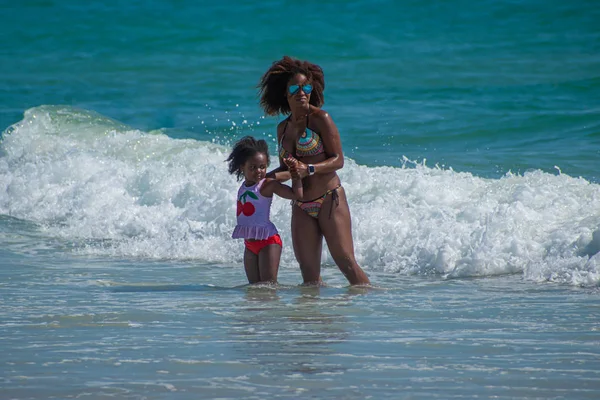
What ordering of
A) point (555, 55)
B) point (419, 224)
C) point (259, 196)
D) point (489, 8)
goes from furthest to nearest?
point (489, 8), point (555, 55), point (419, 224), point (259, 196)

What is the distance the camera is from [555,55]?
24422 mm

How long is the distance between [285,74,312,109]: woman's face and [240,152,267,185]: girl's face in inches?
18.4

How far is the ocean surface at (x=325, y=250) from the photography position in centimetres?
441

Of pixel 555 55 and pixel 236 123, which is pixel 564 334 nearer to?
pixel 236 123

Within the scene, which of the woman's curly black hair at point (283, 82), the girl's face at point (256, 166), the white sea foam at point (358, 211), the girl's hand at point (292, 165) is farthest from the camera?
the white sea foam at point (358, 211)

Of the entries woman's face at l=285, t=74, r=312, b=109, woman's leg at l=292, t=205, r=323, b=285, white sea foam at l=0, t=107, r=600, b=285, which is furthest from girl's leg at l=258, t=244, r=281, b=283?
white sea foam at l=0, t=107, r=600, b=285

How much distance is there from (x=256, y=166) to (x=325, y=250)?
228 centimetres

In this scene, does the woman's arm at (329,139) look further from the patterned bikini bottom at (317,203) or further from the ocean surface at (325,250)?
the ocean surface at (325,250)

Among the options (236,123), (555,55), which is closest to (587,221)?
(236,123)

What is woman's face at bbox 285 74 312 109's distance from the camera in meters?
6.19

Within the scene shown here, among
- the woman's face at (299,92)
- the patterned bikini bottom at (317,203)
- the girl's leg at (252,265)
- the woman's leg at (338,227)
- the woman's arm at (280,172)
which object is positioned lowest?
the girl's leg at (252,265)

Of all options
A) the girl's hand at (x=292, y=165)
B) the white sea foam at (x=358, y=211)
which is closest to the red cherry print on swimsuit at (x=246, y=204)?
the girl's hand at (x=292, y=165)

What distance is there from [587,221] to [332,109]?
12125 mm

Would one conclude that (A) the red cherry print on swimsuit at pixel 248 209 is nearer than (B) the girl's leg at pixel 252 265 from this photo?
Yes
